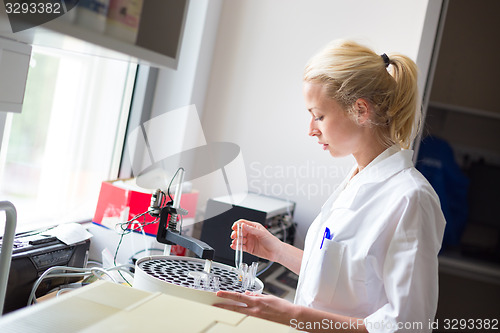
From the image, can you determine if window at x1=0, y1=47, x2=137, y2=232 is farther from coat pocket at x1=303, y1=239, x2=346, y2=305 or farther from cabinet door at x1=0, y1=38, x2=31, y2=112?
coat pocket at x1=303, y1=239, x2=346, y2=305

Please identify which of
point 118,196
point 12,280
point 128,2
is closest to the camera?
point 128,2

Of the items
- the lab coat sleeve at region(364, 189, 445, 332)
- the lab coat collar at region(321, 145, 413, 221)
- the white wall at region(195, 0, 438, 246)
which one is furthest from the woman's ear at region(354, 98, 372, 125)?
the white wall at region(195, 0, 438, 246)

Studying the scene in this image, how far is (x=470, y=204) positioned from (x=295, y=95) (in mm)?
1463

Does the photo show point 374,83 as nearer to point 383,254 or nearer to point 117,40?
point 383,254

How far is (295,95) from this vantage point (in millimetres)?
2307

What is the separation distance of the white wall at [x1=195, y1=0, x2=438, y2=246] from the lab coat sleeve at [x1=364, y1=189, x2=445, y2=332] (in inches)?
44.1

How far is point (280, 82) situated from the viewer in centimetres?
233

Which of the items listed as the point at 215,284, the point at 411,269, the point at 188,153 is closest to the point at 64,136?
the point at 188,153

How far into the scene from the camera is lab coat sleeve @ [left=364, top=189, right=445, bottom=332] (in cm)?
107

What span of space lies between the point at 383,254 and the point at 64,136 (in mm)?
1420

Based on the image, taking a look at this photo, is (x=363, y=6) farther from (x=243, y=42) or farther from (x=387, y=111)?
(x=387, y=111)

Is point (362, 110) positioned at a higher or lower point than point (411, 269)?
higher

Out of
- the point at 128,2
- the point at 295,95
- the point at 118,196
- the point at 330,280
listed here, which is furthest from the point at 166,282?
the point at 295,95

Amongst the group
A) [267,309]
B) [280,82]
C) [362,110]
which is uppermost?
[280,82]
